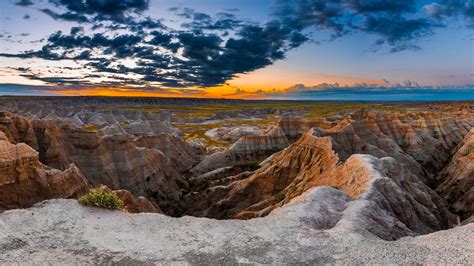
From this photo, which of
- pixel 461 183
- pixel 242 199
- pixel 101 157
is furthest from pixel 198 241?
pixel 461 183

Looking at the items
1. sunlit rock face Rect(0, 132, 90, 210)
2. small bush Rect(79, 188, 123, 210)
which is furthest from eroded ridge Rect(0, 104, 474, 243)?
small bush Rect(79, 188, 123, 210)

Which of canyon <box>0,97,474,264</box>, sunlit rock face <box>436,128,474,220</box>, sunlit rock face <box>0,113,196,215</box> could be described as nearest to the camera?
canyon <box>0,97,474,264</box>

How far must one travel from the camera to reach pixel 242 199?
180ft

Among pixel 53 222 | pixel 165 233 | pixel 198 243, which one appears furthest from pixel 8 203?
pixel 198 243

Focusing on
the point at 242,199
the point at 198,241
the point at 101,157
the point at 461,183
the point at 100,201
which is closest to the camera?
the point at 198,241

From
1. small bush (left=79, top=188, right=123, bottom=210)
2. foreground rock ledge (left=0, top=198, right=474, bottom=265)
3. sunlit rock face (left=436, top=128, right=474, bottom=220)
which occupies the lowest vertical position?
sunlit rock face (left=436, top=128, right=474, bottom=220)

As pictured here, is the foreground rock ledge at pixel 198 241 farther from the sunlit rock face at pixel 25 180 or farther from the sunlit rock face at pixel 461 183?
the sunlit rock face at pixel 461 183

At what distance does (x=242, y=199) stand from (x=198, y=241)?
34985 mm

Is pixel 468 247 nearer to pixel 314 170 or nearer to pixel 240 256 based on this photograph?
pixel 240 256

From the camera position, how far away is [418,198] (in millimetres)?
36188

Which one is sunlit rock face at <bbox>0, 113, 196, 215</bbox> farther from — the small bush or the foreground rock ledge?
the foreground rock ledge

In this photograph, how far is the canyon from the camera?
62.8 ft

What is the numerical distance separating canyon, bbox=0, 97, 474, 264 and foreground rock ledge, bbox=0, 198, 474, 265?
6cm

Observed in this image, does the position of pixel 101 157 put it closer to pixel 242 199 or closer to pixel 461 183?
pixel 242 199
